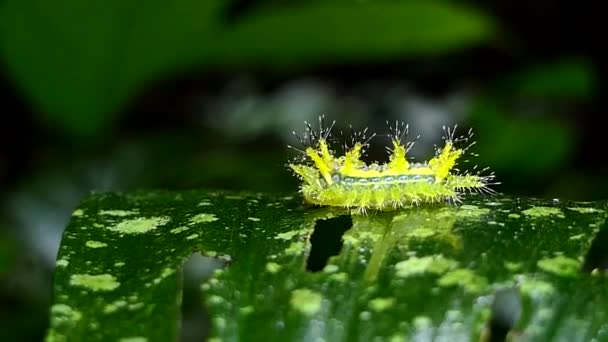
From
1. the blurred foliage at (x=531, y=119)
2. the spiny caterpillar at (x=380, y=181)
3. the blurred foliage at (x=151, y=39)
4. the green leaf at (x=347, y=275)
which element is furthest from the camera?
the blurred foliage at (x=531, y=119)

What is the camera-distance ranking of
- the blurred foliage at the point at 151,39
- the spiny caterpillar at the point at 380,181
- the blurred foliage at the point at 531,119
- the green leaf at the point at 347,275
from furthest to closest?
the blurred foliage at the point at 531,119 → the blurred foliage at the point at 151,39 → the spiny caterpillar at the point at 380,181 → the green leaf at the point at 347,275

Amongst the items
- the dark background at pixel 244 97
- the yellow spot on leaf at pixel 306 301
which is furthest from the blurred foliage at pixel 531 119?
the yellow spot on leaf at pixel 306 301

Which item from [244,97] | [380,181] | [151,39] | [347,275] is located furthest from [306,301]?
[244,97]

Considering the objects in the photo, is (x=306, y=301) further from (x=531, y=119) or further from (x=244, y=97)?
(x=244, y=97)

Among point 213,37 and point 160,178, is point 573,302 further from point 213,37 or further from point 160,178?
point 160,178

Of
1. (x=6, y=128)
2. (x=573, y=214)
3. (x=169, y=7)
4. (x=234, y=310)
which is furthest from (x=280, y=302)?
(x=6, y=128)

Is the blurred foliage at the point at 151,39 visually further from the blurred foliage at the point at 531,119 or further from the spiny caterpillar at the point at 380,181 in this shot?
the spiny caterpillar at the point at 380,181

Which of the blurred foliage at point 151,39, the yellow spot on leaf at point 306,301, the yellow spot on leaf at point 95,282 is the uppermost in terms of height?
the blurred foliage at point 151,39
